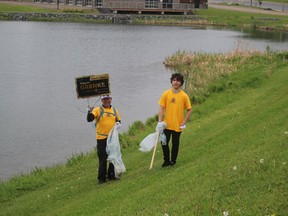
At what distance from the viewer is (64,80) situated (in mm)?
33438

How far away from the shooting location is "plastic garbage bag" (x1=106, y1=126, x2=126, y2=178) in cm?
1139

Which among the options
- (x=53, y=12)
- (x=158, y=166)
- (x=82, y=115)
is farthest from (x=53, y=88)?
(x=53, y=12)

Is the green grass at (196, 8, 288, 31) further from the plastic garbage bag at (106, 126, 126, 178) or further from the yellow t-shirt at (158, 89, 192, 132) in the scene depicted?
the yellow t-shirt at (158, 89, 192, 132)

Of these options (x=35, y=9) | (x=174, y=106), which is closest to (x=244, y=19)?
(x=35, y=9)

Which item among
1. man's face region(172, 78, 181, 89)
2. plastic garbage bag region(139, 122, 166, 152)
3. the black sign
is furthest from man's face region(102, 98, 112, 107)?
man's face region(172, 78, 181, 89)

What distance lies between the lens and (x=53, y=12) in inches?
3524

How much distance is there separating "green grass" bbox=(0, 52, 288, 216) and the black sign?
215 cm

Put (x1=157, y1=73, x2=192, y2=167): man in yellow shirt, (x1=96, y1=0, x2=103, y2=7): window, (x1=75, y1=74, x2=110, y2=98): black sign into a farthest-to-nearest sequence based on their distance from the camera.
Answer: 1. (x1=96, y1=0, x2=103, y2=7): window
2. (x1=75, y1=74, x2=110, y2=98): black sign
3. (x1=157, y1=73, x2=192, y2=167): man in yellow shirt

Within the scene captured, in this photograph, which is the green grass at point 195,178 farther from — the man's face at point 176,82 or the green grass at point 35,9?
the green grass at point 35,9

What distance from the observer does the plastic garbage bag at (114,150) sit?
11391 millimetres

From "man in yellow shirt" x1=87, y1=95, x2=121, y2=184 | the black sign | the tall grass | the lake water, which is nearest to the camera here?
"man in yellow shirt" x1=87, y1=95, x2=121, y2=184

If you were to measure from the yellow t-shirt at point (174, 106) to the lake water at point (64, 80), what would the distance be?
7.28 metres

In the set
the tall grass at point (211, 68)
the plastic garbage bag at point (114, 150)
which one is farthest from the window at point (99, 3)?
the plastic garbage bag at point (114, 150)

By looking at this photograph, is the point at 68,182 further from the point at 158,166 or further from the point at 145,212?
the point at 145,212
